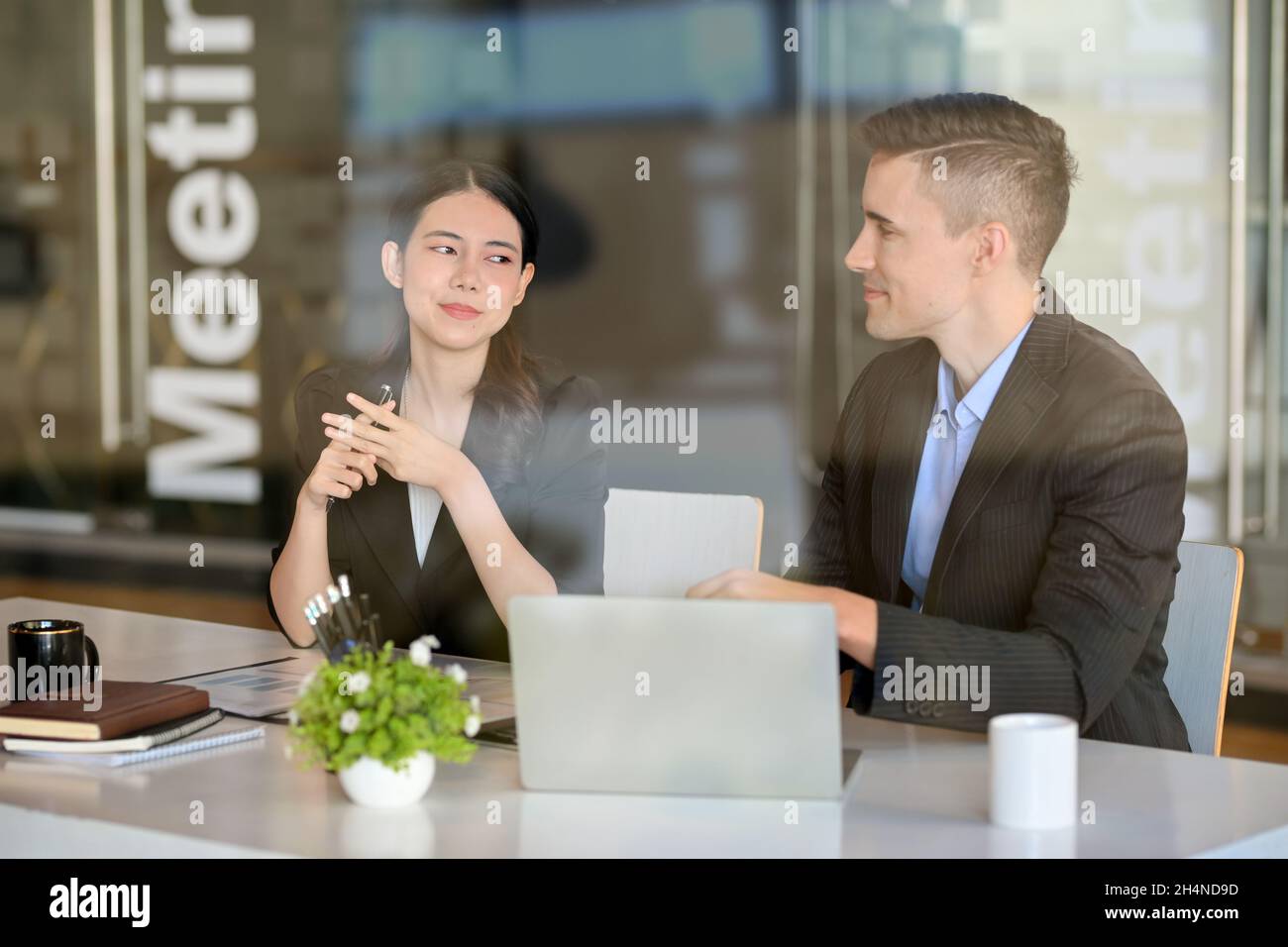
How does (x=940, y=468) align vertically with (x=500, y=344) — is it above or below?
below

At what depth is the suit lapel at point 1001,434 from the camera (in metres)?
1.81

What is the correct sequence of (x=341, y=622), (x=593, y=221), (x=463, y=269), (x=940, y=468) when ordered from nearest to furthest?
1. (x=341, y=622)
2. (x=940, y=468)
3. (x=463, y=269)
4. (x=593, y=221)

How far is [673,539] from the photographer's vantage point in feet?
7.67

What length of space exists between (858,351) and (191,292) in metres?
2.55

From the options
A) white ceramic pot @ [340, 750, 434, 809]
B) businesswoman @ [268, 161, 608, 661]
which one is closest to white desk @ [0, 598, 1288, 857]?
white ceramic pot @ [340, 750, 434, 809]

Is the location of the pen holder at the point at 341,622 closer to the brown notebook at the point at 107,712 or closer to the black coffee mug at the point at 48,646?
the brown notebook at the point at 107,712

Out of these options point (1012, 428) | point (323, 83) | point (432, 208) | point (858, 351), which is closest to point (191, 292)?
point (323, 83)

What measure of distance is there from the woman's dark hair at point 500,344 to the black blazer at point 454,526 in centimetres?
2

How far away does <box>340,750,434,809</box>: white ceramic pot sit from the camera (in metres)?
1.30

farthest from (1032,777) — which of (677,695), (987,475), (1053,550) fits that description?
(987,475)

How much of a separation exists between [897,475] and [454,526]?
2.03ft

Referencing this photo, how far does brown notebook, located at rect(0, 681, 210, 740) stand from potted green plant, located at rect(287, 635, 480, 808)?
0.82ft

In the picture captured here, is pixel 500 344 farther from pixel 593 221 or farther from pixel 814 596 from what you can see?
pixel 593 221

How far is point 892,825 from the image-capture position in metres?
1.26
